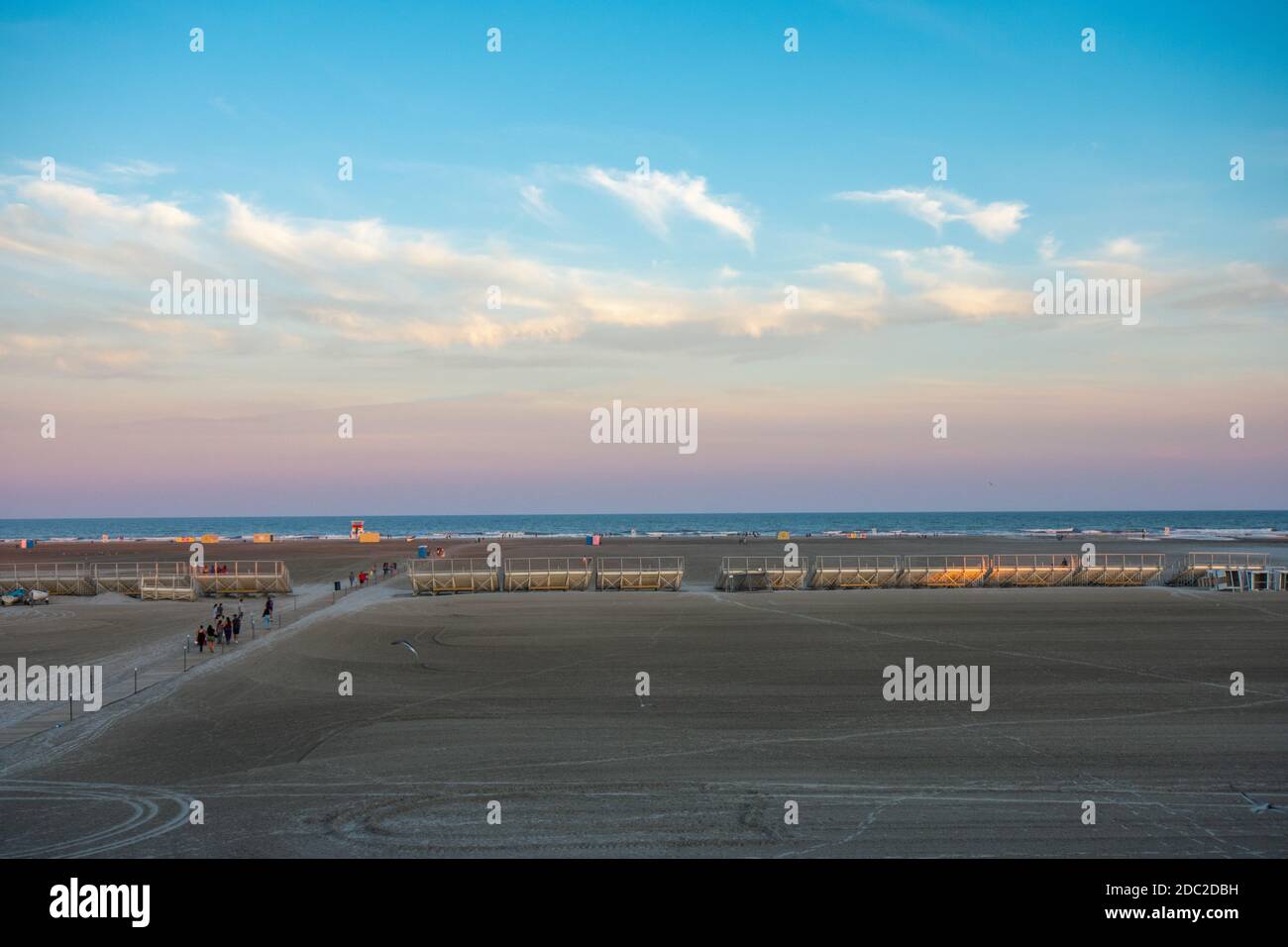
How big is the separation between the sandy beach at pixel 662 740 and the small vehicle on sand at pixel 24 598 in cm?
843

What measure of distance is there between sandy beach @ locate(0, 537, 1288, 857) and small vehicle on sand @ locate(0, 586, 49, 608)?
843 cm

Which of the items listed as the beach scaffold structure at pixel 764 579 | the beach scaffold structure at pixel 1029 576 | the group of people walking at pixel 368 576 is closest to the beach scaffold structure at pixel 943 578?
the beach scaffold structure at pixel 1029 576

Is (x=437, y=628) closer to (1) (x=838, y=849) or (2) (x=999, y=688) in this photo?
(2) (x=999, y=688)

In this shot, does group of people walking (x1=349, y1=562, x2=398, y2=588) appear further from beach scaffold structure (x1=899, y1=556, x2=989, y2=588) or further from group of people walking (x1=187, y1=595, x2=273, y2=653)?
beach scaffold structure (x1=899, y1=556, x2=989, y2=588)

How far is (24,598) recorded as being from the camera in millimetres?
42750

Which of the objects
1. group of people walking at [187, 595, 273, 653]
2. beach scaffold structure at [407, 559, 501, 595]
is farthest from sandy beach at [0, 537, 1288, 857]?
beach scaffold structure at [407, 559, 501, 595]

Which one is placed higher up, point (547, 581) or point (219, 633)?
point (547, 581)

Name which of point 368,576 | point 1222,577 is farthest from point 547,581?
point 1222,577

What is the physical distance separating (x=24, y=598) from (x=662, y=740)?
4106 cm

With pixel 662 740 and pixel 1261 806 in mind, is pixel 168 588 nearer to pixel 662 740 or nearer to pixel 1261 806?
pixel 662 740

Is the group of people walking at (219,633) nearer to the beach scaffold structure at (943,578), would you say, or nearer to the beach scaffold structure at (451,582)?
the beach scaffold structure at (451,582)

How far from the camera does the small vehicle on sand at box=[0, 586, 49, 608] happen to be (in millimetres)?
42469

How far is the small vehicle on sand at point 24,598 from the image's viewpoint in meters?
42.5
